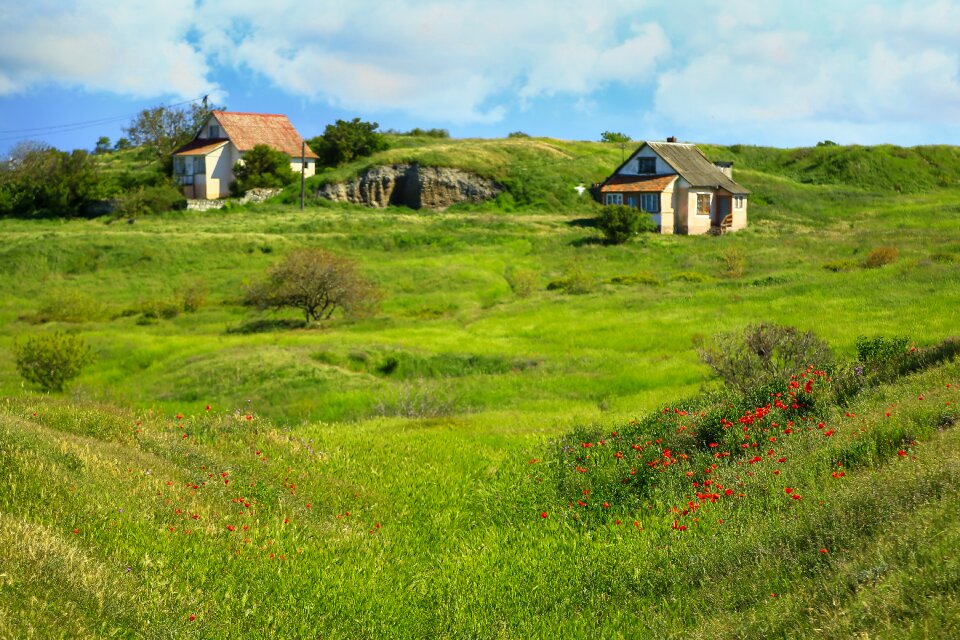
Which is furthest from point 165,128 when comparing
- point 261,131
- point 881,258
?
point 881,258

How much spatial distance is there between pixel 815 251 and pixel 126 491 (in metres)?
47.5

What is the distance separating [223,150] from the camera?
7675 centimetres

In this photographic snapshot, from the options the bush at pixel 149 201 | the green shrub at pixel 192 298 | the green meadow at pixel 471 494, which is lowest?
the green meadow at pixel 471 494

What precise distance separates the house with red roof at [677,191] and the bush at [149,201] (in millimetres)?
35371

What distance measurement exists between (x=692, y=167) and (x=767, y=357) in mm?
58137

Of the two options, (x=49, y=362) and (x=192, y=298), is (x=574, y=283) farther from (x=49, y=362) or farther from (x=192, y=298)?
(x=49, y=362)

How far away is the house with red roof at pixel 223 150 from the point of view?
75.8 meters

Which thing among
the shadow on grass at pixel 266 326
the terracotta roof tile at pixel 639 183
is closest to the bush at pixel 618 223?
the terracotta roof tile at pixel 639 183

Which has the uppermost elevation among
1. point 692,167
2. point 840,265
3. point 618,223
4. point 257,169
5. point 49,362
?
point 257,169

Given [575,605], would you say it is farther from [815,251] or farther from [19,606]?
[815,251]

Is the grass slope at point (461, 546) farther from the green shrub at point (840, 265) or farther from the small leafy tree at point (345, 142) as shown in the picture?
the small leafy tree at point (345, 142)

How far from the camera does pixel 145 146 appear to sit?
108 m

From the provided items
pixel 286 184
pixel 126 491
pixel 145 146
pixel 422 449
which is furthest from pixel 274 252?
pixel 145 146

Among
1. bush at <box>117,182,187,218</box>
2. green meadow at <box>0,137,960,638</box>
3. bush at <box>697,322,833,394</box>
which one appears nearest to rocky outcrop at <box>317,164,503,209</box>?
bush at <box>117,182,187,218</box>
